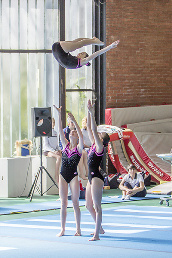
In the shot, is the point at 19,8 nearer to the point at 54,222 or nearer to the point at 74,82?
the point at 74,82

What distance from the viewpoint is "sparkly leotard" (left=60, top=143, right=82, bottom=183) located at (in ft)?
22.8

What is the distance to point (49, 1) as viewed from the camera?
45.7 ft

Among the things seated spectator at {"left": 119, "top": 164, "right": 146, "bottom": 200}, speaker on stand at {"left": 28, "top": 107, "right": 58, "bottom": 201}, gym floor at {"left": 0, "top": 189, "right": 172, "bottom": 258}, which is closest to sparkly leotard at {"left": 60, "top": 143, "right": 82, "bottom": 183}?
gym floor at {"left": 0, "top": 189, "right": 172, "bottom": 258}

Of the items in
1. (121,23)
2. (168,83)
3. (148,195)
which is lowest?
(148,195)

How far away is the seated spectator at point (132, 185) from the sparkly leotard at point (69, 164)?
407 cm

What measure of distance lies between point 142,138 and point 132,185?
9.65ft

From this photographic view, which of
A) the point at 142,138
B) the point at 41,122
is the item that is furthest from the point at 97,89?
the point at 41,122

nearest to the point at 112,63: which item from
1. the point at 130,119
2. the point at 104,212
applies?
the point at 130,119

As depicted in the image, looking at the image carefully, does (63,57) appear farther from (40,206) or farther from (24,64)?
(24,64)

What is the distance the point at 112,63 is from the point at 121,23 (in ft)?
3.58

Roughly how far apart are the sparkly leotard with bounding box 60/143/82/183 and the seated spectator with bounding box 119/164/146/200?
4.07 meters

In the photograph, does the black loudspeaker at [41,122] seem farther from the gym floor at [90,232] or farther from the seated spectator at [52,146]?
the gym floor at [90,232]

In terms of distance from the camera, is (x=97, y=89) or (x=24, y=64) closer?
(x=24, y=64)

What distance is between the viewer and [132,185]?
11250 mm
